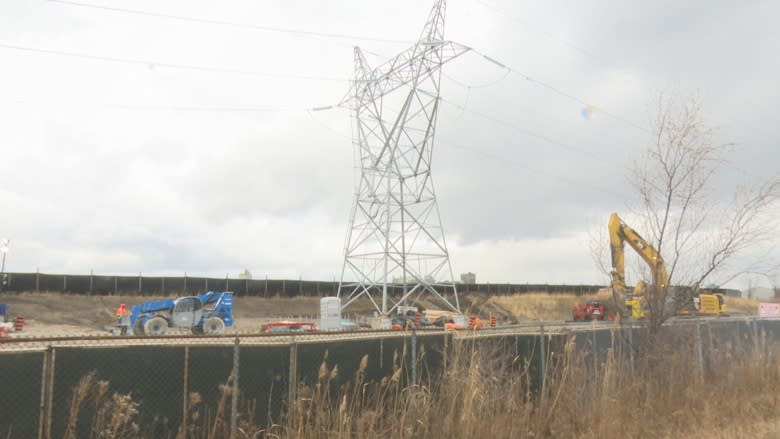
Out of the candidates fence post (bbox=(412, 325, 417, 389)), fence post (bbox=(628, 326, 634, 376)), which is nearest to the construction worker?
fence post (bbox=(412, 325, 417, 389))

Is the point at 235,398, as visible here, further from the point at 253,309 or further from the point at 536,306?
the point at 536,306

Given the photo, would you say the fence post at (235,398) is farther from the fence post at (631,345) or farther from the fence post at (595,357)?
the fence post at (631,345)

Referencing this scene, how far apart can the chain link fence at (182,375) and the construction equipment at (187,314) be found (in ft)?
68.8

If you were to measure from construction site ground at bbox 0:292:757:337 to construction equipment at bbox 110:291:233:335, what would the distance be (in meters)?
3.37

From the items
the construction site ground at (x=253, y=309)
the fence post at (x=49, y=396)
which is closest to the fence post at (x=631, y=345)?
the fence post at (x=49, y=396)

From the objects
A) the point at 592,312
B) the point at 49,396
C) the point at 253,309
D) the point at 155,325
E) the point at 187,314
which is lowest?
the point at 253,309

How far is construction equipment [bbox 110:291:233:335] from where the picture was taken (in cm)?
2750

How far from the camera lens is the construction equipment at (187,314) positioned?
1083 inches

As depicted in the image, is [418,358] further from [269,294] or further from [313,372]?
[269,294]

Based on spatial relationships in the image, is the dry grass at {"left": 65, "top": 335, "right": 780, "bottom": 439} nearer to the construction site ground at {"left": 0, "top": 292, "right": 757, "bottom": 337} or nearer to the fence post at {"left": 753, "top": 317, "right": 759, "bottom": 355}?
the fence post at {"left": 753, "top": 317, "right": 759, "bottom": 355}

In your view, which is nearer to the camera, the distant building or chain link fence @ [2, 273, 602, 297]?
chain link fence @ [2, 273, 602, 297]

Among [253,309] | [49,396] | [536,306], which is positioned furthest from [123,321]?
[536,306]

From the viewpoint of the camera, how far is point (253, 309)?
4488 centimetres

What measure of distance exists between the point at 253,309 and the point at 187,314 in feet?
55.2
